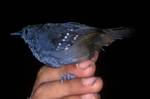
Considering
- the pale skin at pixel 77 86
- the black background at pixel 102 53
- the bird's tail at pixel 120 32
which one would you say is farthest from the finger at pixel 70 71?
the black background at pixel 102 53

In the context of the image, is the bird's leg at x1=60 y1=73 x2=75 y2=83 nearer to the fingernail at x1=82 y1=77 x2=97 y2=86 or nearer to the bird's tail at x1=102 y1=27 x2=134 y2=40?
the fingernail at x1=82 y1=77 x2=97 y2=86

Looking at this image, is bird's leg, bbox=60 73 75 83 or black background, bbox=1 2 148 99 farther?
black background, bbox=1 2 148 99

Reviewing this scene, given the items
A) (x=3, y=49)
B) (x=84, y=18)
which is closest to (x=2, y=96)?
(x=3, y=49)

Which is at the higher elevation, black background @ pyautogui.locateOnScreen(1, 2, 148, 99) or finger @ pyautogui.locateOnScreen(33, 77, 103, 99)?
finger @ pyautogui.locateOnScreen(33, 77, 103, 99)

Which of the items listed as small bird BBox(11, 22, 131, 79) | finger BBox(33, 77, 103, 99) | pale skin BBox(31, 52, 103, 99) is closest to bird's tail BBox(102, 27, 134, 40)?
small bird BBox(11, 22, 131, 79)

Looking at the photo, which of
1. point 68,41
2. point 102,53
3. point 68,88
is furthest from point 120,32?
point 102,53

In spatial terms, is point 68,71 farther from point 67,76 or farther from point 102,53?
point 102,53
